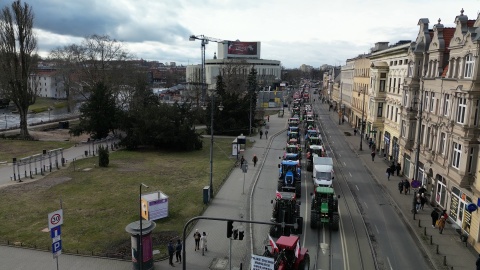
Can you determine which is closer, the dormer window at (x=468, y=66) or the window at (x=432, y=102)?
the dormer window at (x=468, y=66)

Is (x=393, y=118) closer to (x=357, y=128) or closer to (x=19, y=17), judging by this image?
(x=357, y=128)

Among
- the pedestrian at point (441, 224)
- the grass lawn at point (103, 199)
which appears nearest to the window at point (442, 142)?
the pedestrian at point (441, 224)

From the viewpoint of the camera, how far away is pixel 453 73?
982 inches

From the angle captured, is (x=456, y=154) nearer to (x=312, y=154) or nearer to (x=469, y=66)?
(x=469, y=66)

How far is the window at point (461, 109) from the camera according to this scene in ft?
75.2

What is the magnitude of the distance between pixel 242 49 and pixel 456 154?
131799 millimetres

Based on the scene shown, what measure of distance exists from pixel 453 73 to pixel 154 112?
34505 millimetres

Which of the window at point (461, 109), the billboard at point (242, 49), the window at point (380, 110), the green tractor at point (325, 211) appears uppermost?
the billboard at point (242, 49)

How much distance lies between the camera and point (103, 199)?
1072 inches

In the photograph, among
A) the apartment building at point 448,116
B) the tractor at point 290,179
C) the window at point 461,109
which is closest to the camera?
the apartment building at point 448,116

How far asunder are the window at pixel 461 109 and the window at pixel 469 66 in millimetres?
1563

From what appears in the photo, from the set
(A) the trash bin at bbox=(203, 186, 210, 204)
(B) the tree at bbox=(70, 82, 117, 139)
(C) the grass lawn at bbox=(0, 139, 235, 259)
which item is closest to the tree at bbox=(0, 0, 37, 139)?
(B) the tree at bbox=(70, 82, 117, 139)

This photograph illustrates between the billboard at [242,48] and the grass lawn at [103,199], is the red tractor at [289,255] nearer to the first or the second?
the grass lawn at [103,199]

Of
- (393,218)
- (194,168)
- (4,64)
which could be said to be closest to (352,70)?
(194,168)
